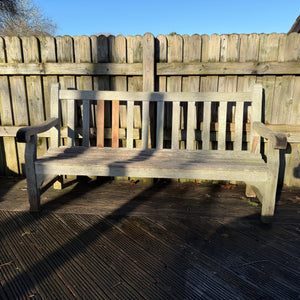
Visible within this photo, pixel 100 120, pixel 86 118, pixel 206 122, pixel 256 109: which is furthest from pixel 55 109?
pixel 256 109

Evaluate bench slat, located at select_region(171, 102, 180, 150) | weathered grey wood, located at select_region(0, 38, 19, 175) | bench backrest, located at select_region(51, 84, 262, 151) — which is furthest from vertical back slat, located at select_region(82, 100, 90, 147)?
weathered grey wood, located at select_region(0, 38, 19, 175)

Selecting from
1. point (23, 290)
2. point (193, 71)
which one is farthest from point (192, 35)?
point (23, 290)

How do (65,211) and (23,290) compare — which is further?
(65,211)

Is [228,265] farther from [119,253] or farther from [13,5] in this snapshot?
[13,5]

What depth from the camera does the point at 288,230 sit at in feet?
7.47

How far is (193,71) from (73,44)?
1452 millimetres

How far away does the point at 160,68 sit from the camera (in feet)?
10.1

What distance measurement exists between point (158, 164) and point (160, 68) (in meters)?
1.30

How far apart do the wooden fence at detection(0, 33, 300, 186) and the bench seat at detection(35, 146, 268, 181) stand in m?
0.66

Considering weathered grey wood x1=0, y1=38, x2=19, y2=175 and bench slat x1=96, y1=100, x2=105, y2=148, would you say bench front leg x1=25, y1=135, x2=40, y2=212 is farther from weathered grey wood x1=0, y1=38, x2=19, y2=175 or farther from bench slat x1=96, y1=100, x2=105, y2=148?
weathered grey wood x1=0, y1=38, x2=19, y2=175

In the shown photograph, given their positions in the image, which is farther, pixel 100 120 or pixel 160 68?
pixel 160 68

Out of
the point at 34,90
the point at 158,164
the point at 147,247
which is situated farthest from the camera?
the point at 34,90

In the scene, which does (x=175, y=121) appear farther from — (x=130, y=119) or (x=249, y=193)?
(x=249, y=193)

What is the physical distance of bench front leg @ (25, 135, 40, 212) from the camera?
236 cm
